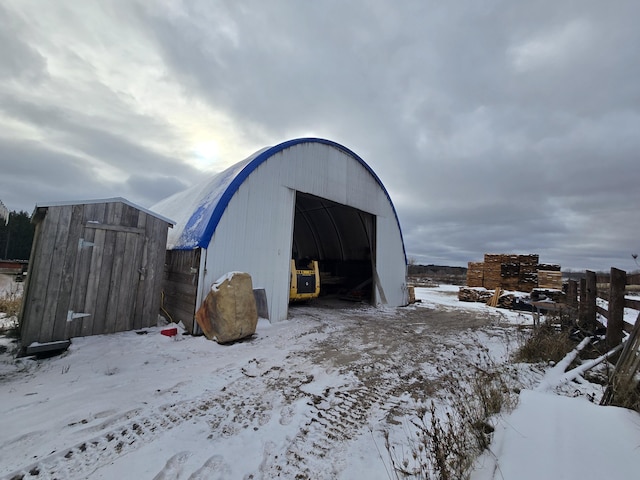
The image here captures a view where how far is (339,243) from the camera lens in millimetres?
15320

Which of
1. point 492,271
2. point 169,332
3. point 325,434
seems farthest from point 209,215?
point 492,271

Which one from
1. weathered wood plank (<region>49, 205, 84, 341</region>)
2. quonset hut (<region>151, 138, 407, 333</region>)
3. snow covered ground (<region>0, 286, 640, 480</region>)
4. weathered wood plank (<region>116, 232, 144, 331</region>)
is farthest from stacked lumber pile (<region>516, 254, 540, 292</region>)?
weathered wood plank (<region>49, 205, 84, 341</region>)

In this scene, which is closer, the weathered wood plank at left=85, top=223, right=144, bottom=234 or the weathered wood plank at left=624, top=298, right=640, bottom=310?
the weathered wood plank at left=624, top=298, right=640, bottom=310

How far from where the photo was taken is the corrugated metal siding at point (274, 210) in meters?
7.28

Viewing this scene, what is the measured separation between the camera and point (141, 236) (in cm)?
643

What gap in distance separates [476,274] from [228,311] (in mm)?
18067

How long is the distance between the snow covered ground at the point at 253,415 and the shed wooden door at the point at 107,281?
1.19 feet

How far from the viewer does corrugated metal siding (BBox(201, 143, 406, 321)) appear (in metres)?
7.28

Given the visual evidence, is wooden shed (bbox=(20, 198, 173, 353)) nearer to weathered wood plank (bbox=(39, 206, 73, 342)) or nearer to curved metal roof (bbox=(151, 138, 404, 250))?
weathered wood plank (bbox=(39, 206, 73, 342))

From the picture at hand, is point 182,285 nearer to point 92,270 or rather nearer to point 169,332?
point 169,332

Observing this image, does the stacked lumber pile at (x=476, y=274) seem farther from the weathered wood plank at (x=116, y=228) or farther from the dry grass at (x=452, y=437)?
the weathered wood plank at (x=116, y=228)

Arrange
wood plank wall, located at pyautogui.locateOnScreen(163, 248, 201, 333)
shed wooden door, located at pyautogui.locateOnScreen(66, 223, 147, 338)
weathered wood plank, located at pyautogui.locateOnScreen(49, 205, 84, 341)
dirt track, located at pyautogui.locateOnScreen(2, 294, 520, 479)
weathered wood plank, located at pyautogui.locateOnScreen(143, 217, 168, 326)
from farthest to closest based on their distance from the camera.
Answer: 1. wood plank wall, located at pyautogui.locateOnScreen(163, 248, 201, 333)
2. weathered wood plank, located at pyautogui.locateOnScreen(143, 217, 168, 326)
3. shed wooden door, located at pyautogui.locateOnScreen(66, 223, 147, 338)
4. weathered wood plank, located at pyautogui.locateOnScreen(49, 205, 84, 341)
5. dirt track, located at pyautogui.locateOnScreen(2, 294, 520, 479)

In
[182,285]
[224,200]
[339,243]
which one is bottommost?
[182,285]

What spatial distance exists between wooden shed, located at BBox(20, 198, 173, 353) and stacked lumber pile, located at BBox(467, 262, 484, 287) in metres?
18.9
